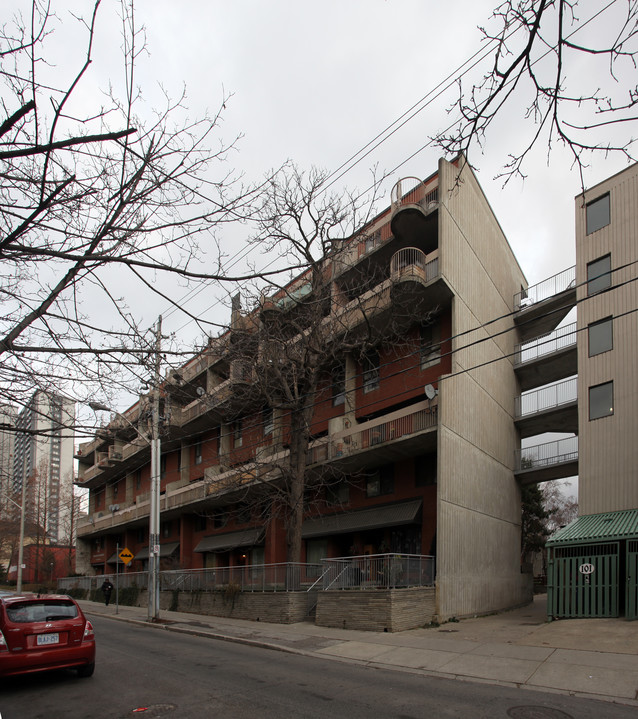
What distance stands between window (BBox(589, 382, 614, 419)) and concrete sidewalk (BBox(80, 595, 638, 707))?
8698 mm

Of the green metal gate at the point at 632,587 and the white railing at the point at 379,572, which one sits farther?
the white railing at the point at 379,572

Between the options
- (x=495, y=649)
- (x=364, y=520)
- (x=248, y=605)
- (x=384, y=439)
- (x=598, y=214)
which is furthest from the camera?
(x=598, y=214)

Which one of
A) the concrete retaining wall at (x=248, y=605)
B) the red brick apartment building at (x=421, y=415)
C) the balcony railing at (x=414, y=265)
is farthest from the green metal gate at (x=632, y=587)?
the balcony railing at (x=414, y=265)

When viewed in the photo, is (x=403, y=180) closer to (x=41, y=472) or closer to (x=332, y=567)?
(x=332, y=567)

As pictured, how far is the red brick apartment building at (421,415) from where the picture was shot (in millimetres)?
21375

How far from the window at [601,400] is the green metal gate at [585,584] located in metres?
6.57

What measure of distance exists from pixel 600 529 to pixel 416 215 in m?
13.6

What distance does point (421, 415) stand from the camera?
2200 centimetres

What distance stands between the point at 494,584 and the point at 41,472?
3919cm

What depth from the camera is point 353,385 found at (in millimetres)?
27422

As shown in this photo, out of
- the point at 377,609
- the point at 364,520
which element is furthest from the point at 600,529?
the point at 364,520

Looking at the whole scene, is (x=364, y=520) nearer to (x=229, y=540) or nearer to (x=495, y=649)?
(x=229, y=540)

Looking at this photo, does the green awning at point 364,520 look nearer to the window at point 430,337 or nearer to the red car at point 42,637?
the window at point 430,337

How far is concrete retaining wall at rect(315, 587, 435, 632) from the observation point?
16.7 meters
